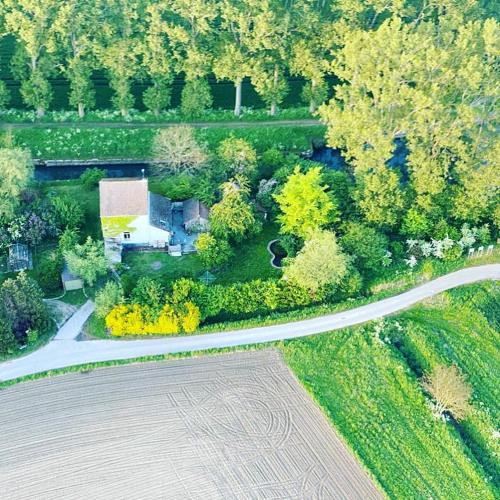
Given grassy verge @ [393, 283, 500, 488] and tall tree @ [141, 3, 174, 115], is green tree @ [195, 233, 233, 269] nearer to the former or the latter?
grassy verge @ [393, 283, 500, 488]

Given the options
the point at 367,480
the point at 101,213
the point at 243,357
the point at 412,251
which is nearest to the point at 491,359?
the point at 412,251

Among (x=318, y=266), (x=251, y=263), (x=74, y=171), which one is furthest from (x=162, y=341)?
(x=74, y=171)

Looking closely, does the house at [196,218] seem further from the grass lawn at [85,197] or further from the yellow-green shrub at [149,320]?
the yellow-green shrub at [149,320]

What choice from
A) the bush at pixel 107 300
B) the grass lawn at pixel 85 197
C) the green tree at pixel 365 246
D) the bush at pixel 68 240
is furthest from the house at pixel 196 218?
the green tree at pixel 365 246

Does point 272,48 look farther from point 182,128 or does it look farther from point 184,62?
point 182,128

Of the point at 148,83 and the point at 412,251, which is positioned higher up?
the point at 148,83

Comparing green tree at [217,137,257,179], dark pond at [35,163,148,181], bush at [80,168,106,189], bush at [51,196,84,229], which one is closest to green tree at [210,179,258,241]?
green tree at [217,137,257,179]

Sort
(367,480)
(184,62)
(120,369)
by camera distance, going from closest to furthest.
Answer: (367,480) < (120,369) < (184,62)
